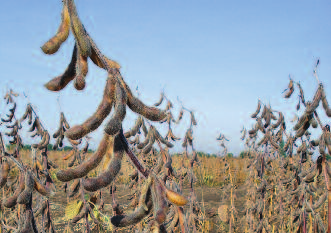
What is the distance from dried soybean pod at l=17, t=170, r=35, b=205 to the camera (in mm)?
1828

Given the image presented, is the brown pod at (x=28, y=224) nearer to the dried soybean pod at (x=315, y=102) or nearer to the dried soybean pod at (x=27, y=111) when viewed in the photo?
the dried soybean pod at (x=315, y=102)

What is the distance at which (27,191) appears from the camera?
1852 millimetres

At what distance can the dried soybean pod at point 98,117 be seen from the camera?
97 centimetres

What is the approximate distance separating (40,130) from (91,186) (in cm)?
363

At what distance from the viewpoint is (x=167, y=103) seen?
16.4 ft

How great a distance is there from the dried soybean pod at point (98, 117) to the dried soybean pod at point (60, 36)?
21cm

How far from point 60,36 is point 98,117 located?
0.84ft

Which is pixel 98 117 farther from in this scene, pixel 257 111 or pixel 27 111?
pixel 257 111

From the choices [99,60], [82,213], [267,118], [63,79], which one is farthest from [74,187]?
[267,118]

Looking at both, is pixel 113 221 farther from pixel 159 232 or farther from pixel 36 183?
pixel 36 183

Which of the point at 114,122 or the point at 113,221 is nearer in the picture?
the point at 114,122

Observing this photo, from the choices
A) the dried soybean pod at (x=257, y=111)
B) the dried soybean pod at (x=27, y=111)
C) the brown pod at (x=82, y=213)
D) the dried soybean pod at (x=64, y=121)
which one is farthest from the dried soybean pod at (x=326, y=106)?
the dried soybean pod at (x=27, y=111)

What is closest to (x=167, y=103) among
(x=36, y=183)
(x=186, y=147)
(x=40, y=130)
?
(x=186, y=147)

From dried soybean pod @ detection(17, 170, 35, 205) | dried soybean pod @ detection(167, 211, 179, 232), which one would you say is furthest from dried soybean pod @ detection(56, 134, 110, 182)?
dried soybean pod @ detection(167, 211, 179, 232)
